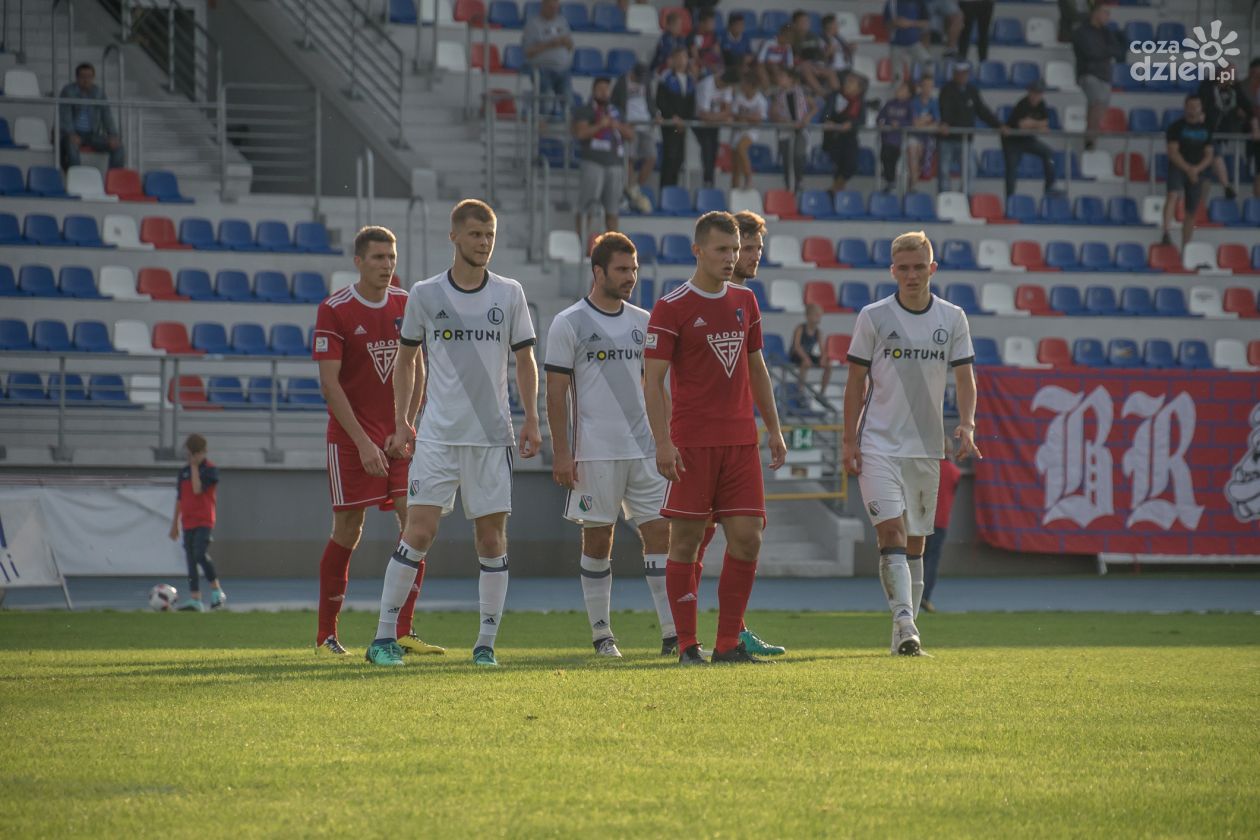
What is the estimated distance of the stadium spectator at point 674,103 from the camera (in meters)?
25.2

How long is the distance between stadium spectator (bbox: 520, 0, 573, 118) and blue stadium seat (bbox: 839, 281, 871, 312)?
17.0 feet

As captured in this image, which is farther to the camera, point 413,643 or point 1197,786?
point 413,643

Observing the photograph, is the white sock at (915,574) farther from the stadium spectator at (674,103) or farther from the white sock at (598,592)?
the stadium spectator at (674,103)

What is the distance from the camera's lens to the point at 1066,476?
2109 centimetres

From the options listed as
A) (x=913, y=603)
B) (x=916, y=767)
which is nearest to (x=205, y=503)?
(x=913, y=603)

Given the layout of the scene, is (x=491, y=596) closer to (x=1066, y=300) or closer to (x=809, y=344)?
(x=809, y=344)

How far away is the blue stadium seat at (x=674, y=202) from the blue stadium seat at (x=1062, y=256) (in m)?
6.12

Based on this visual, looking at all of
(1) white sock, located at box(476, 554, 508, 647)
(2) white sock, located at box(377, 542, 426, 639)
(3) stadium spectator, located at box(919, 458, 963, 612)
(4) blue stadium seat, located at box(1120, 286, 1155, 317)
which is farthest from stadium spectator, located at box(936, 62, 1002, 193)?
(2) white sock, located at box(377, 542, 426, 639)

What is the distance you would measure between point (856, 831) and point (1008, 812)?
0.51 metres

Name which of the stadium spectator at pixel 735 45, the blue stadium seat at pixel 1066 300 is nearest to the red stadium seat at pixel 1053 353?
the blue stadium seat at pixel 1066 300

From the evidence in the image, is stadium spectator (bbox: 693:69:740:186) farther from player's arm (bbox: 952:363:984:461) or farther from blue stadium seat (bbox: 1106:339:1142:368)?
player's arm (bbox: 952:363:984:461)

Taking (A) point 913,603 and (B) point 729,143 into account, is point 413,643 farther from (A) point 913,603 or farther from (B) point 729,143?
(B) point 729,143

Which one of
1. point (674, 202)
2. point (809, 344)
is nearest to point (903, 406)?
point (809, 344)

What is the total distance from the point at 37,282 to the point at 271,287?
10.1 ft
